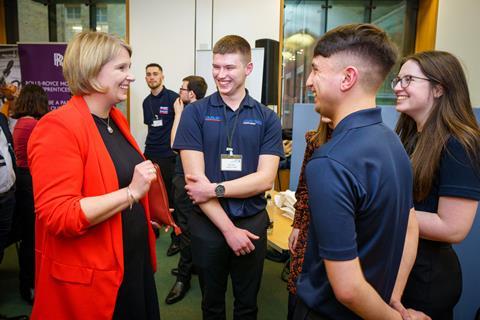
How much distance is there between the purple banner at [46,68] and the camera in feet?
16.5

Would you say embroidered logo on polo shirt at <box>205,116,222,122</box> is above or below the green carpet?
above

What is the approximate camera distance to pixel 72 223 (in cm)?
109

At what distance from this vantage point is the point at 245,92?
1.79 m

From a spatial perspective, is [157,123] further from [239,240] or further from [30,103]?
[239,240]

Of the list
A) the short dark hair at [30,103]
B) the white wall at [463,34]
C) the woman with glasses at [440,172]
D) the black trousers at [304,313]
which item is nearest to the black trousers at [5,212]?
the short dark hair at [30,103]

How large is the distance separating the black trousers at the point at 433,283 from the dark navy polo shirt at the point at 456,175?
0.54ft

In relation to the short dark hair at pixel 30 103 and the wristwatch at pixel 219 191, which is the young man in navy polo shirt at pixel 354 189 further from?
the short dark hair at pixel 30 103

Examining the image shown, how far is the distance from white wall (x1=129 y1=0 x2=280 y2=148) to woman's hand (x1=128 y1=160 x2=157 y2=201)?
13.9 ft

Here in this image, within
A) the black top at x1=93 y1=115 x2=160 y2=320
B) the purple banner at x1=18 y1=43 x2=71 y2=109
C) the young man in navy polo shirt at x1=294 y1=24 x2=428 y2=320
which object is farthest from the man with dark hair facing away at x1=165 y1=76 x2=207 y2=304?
the purple banner at x1=18 y1=43 x2=71 y2=109

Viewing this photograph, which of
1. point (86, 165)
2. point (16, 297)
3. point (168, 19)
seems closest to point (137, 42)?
point (168, 19)

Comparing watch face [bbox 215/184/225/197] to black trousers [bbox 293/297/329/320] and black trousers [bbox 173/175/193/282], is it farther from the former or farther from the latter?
black trousers [bbox 173/175/193/282]

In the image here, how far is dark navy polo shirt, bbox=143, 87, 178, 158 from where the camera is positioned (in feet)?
14.6

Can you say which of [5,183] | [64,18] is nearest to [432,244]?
[5,183]

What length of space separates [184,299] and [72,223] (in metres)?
1.96
